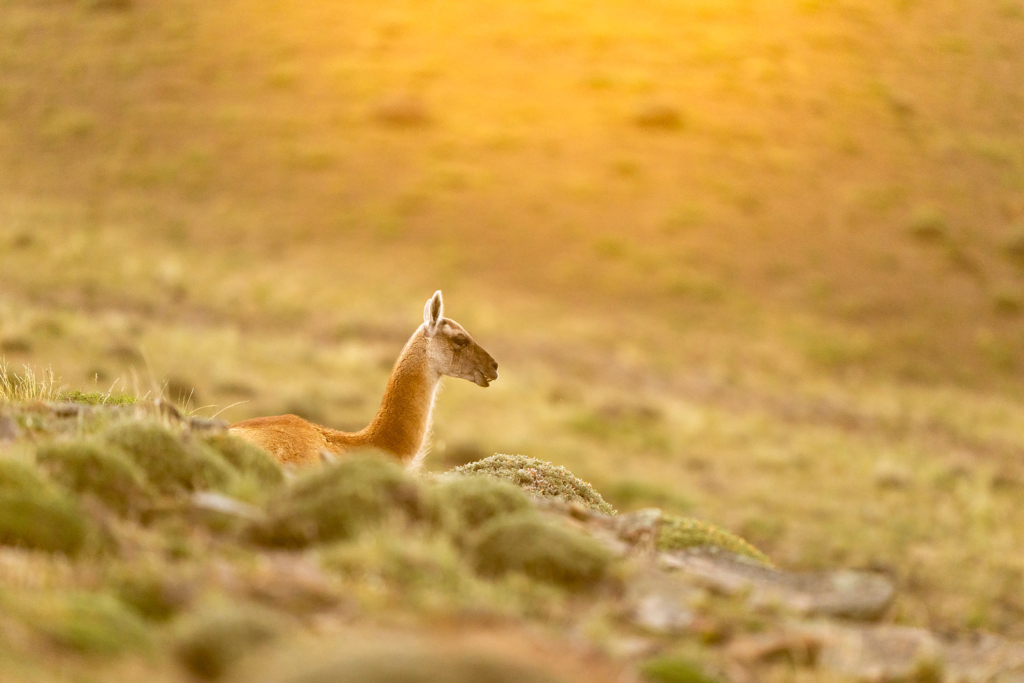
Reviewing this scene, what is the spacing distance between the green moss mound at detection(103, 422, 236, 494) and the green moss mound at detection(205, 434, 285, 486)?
0.18 meters

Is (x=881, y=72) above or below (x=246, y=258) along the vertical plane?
above

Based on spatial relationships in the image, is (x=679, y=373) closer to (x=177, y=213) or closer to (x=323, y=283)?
(x=323, y=283)

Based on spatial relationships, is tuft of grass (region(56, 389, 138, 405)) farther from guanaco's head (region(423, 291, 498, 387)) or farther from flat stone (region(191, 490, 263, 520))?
flat stone (region(191, 490, 263, 520))

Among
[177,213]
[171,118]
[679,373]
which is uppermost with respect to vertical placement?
[171,118]

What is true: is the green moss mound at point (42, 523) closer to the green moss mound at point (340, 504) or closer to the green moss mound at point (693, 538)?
the green moss mound at point (340, 504)

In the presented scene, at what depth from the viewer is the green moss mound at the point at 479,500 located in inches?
220

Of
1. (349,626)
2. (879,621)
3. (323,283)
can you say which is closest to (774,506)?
(879,621)

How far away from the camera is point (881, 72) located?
53.2 metres

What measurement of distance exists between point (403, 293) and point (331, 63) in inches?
809

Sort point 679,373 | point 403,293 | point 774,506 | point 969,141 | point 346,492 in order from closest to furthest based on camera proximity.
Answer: point 346,492 → point 774,506 → point 679,373 → point 403,293 → point 969,141

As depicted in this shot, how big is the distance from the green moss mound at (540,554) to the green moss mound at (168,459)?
5.32 feet

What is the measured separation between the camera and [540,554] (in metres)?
4.91

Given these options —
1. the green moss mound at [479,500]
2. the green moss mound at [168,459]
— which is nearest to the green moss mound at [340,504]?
the green moss mound at [479,500]

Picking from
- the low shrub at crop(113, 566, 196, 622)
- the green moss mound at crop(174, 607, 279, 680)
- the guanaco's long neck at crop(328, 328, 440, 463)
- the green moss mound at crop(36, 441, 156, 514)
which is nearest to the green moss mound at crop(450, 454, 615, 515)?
the guanaco's long neck at crop(328, 328, 440, 463)
